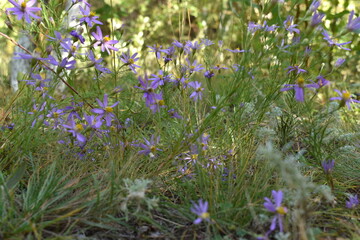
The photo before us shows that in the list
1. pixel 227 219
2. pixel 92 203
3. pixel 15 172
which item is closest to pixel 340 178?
pixel 227 219

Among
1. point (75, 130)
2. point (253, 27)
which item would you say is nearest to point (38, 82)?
point (75, 130)

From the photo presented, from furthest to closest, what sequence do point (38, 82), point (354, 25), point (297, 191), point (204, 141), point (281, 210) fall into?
point (204, 141), point (38, 82), point (354, 25), point (297, 191), point (281, 210)

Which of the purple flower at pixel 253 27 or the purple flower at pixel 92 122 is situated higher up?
the purple flower at pixel 253 27

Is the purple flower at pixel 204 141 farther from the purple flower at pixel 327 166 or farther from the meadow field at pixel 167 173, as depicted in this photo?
the purple flower at pixel 327 166

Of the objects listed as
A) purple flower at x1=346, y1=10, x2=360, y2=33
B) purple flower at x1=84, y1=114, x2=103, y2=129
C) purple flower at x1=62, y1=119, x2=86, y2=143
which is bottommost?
purple flower at x1=62, y1=119, x2=86, y2=143

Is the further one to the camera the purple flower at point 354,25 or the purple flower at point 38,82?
the purple flower at point 38,82

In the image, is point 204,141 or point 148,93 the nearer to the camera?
point 148,93

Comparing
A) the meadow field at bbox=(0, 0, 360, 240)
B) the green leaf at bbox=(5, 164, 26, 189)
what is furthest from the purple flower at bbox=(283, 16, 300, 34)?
the green leaf at bbox=(5, 164, 26, 189)

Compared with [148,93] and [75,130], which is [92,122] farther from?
[148,93]

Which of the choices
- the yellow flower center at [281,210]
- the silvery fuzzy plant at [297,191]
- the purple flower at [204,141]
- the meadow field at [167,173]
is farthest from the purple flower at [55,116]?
the yellow flower center at [281,210]

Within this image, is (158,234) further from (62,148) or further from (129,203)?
(62,148)

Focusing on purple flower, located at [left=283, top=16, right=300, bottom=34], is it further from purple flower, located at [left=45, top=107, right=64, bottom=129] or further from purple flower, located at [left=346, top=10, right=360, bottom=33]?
purple flower, located at [left=45, top=107, right=64, bottom=129]
